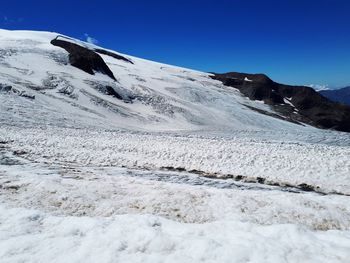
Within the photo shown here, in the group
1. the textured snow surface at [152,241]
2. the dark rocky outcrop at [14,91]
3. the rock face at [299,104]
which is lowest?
the textured snow surface at [152,241]

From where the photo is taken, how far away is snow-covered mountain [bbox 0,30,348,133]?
42625 millimetres

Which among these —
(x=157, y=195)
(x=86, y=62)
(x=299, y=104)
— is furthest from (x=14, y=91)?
(x=299, y=104)

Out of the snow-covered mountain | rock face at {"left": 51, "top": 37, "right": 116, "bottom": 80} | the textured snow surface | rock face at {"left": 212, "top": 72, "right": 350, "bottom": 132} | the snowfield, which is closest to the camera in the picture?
the textured snow surface

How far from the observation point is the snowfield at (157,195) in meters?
8.84

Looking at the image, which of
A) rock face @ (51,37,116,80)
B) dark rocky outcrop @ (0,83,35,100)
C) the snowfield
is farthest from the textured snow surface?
rock face @ (51,37,116,80)

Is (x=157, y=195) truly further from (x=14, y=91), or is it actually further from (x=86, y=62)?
(x=86, y=62)

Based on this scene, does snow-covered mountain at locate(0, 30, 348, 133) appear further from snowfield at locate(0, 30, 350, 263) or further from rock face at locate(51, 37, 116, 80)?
snowfield at locate(0, 30, 350, 263)

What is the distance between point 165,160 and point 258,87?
7726 centimetres

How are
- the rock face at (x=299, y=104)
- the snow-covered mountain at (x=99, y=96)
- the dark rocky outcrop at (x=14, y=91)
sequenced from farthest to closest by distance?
1. the rock face at (x=299, y=104)
2. the snow-covered mountain at (x=99, y=96)
3. the dark rocky outcrop at (x=14, y=91)

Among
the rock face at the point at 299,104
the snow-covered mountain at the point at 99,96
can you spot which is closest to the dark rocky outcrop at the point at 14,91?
the snow-covered mountain at the point at 99,96

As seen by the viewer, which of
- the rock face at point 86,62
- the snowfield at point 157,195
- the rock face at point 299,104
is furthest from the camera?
the rock face at point 299,104

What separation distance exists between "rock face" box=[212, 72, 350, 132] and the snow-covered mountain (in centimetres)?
899

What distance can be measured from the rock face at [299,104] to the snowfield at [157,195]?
133 ft

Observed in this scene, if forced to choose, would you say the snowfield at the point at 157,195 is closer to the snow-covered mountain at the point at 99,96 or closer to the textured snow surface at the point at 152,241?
the textured snow surface at the point at 152,241
